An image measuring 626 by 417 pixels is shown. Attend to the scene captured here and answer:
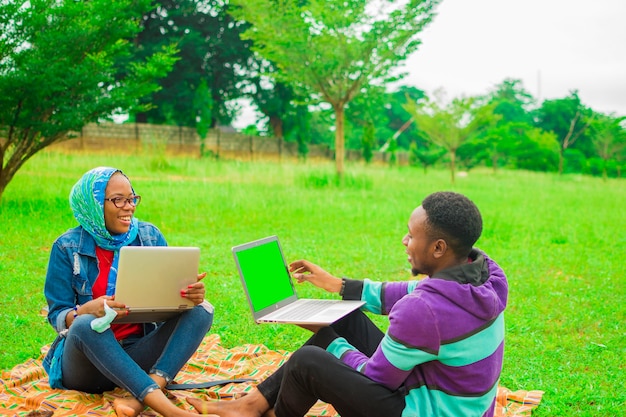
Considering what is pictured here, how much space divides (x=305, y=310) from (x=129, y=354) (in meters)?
0.90

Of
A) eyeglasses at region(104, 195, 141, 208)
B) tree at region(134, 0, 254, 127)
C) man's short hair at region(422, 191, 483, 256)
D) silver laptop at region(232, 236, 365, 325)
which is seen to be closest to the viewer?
man's short hair at region(422, 191, 483, 256)

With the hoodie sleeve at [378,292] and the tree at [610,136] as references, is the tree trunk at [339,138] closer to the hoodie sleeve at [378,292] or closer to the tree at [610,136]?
the hoodie sleeve at [378,292]

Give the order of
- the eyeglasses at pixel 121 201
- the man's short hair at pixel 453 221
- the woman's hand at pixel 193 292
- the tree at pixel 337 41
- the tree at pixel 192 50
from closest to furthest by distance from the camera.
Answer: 1. the man's short hair at pixel 453 221
2. the woman's hand at pixel 193 292
3. the eyeglasses at pixel 121 201
4. the tree at pixel 337 41
5. the tree at pixel 192 50

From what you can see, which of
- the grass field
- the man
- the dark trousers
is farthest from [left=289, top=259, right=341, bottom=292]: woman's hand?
the grass field

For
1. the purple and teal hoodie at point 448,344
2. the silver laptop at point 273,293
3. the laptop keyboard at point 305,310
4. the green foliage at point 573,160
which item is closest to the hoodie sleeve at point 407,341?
the purple and teal hoodie at point 448,344

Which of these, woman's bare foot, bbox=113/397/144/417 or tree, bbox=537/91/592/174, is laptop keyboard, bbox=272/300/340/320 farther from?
tree, bbox=537/91/592/174

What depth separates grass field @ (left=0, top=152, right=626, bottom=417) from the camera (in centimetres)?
482

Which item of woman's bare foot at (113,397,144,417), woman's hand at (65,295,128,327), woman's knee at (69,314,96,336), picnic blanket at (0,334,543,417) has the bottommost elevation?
picnic blanket at (0,334,543,417)

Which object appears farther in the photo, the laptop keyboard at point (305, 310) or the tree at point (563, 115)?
the tree at point (563, 115)

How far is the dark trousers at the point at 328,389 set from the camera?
2611 mm

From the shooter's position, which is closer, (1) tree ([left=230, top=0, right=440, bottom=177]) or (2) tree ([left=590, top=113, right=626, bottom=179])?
(1) tree ([left=230, top=0, right=440, bottom=177])

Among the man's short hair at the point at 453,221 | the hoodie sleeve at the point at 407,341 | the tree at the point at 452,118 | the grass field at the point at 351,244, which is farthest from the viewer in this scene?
the tree at the point at 452,118

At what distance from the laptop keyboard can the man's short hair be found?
33.8 inches

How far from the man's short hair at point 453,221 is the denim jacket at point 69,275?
5.74 ft
